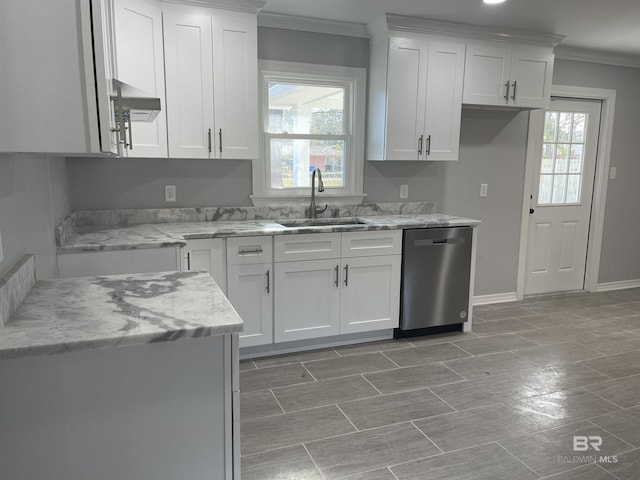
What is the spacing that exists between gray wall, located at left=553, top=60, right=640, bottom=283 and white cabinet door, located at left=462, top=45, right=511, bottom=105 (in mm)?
1098

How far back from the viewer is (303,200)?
3660 mm

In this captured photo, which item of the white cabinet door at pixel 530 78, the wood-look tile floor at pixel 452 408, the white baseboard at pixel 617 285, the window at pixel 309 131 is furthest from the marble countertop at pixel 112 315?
the white baseboard at pixel 617 285

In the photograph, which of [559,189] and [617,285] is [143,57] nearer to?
[559,189]

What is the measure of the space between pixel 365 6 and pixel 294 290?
6.44 ft

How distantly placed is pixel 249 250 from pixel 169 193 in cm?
79

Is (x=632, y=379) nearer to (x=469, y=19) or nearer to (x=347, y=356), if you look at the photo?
(x=347, y=356)

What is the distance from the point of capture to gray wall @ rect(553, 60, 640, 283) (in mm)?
4539

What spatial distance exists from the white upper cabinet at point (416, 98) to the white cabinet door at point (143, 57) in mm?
1563

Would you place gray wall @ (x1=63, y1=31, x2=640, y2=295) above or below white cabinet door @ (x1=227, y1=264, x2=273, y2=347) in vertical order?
above

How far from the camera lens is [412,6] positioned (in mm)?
3127

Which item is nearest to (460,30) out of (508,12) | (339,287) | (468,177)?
Result: (508,12)

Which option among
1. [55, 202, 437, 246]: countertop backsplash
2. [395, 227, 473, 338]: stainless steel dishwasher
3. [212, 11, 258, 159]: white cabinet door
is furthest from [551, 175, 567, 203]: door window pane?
[212, 11, 258, 159]: white cabinet door
